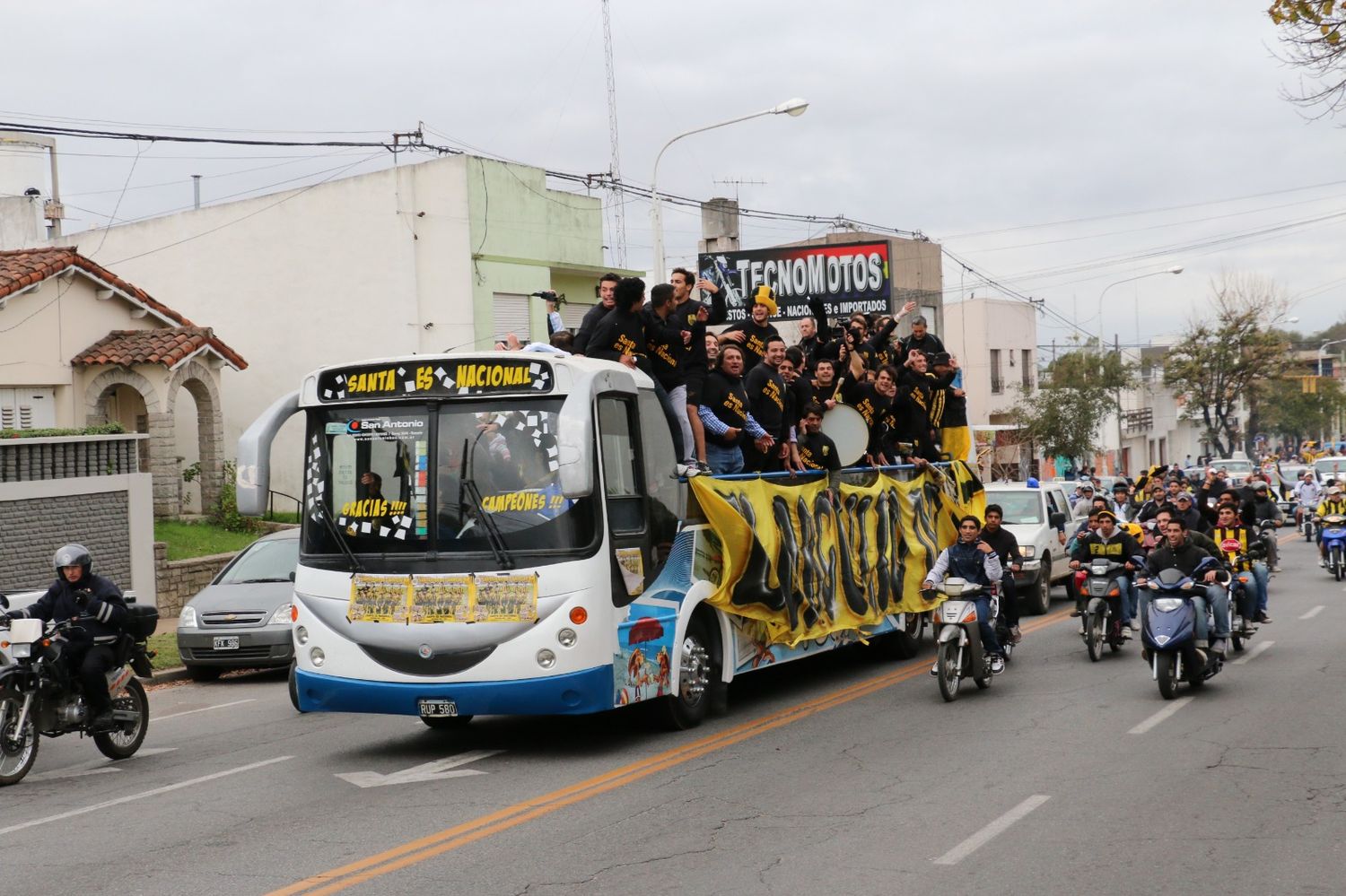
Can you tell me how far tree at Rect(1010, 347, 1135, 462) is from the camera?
52.5 meters

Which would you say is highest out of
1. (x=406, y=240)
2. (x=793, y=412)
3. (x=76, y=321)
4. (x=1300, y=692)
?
(x=406, y=240)

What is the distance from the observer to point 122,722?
37.7ft

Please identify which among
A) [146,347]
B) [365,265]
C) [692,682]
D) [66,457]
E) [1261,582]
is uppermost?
[365,265]

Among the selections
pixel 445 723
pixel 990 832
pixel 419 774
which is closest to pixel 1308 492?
pixel 445 723

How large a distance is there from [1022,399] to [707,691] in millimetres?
46387

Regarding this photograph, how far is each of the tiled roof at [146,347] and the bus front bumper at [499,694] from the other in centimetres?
1658

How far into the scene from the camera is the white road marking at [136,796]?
898 centimetres

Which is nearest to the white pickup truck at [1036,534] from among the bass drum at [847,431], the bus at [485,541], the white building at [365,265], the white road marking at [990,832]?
the bass drum at [847,431]

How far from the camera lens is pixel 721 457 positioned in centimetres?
1295

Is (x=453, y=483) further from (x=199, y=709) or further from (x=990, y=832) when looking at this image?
(x=199, y=709)

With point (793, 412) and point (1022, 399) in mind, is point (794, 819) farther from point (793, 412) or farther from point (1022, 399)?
point (1022, 399)

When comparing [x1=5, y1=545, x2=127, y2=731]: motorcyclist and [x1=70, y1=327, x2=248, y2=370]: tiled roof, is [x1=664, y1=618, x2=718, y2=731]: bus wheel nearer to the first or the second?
[x1=5, y1=545, x2=127, y2=731]: motorcyclist

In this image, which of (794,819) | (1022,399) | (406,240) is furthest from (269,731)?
(1022,399)

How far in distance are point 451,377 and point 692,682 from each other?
3098 mm
